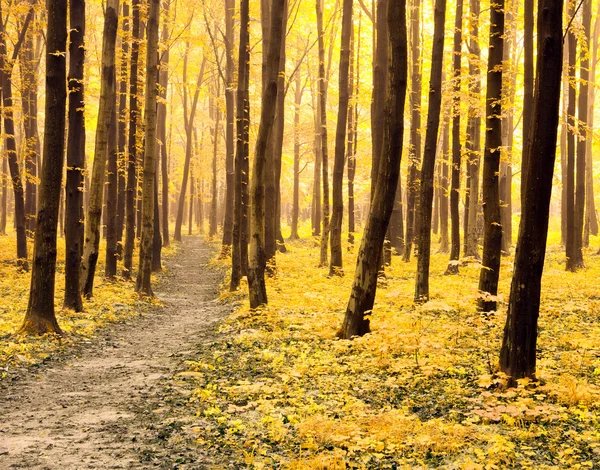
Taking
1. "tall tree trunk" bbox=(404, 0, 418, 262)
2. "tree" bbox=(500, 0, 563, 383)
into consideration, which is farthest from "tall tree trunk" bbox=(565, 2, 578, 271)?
"tree" bbox=(500, 0, 563, 383)

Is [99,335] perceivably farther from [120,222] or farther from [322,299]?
[120,222]

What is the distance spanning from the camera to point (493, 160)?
35.6 feet

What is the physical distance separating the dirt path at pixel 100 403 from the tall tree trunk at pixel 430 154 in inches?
209

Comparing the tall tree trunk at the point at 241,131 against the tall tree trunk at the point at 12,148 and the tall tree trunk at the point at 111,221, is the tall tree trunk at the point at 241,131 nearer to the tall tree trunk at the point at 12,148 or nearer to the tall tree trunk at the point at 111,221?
the tall tree trunk at the point at 111,221

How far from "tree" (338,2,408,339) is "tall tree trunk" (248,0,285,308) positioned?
374 cm

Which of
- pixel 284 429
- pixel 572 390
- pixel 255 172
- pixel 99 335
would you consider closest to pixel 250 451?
pixel 284 429

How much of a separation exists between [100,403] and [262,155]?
7.32m

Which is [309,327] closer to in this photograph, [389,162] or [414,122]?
[389,162]

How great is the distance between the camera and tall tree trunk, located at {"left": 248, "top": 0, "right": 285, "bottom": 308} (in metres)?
12.7

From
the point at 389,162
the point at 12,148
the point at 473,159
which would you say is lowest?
the point at 389,162

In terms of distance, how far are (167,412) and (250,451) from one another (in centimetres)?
172

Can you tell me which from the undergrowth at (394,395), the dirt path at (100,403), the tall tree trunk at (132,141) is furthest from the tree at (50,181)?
the tall tree trunk at (132,141)

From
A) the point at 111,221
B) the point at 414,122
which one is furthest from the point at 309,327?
the point at 414,122

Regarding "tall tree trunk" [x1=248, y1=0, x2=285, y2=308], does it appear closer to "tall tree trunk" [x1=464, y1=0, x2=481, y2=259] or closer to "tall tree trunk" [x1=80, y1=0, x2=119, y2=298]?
"tall tree trunk" [x1=80, y1=0, x2=119, y2=298]
